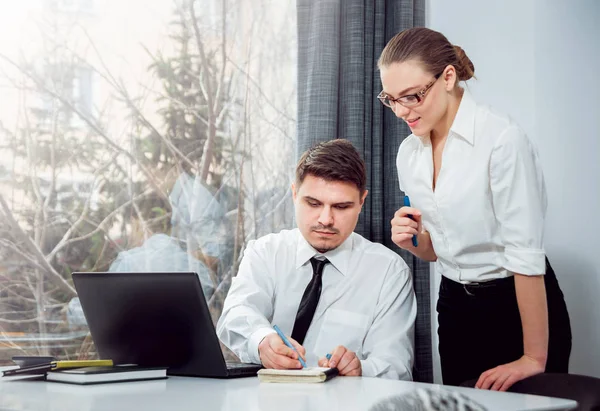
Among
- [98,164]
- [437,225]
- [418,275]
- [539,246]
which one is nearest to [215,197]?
[98,164]

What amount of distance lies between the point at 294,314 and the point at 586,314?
3.17 feet

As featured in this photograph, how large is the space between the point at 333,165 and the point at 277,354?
2.28 feet

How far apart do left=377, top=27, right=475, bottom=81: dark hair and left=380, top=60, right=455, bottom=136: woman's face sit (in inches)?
0.6

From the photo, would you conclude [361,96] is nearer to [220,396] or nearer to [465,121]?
[465,121]

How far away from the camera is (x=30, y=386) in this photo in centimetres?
140

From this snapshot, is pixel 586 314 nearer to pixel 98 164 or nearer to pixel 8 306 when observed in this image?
pixel 98 164

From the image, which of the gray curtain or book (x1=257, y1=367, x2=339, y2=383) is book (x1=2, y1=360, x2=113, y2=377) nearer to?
book (x1=257, y1=367, x2=339, y2=383)

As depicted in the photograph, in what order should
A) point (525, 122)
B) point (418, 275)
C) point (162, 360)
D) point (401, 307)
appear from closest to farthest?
point (162, 360)
point (401, 307)
point (525, 122)
point (418, 275)

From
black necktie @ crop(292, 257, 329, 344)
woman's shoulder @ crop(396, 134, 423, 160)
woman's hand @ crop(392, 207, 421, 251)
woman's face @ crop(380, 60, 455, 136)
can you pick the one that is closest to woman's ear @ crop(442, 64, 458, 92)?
woman's face @ crop(380, 60, 455, 136)

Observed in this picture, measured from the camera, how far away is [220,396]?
126 cm

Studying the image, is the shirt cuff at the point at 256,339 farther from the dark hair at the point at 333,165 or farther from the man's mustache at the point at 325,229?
the dark hair at the point at 333,165

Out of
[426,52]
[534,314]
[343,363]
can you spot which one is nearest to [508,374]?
[534,314]

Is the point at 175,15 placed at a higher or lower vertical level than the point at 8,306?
higher

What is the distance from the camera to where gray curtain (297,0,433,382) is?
8.56ft
